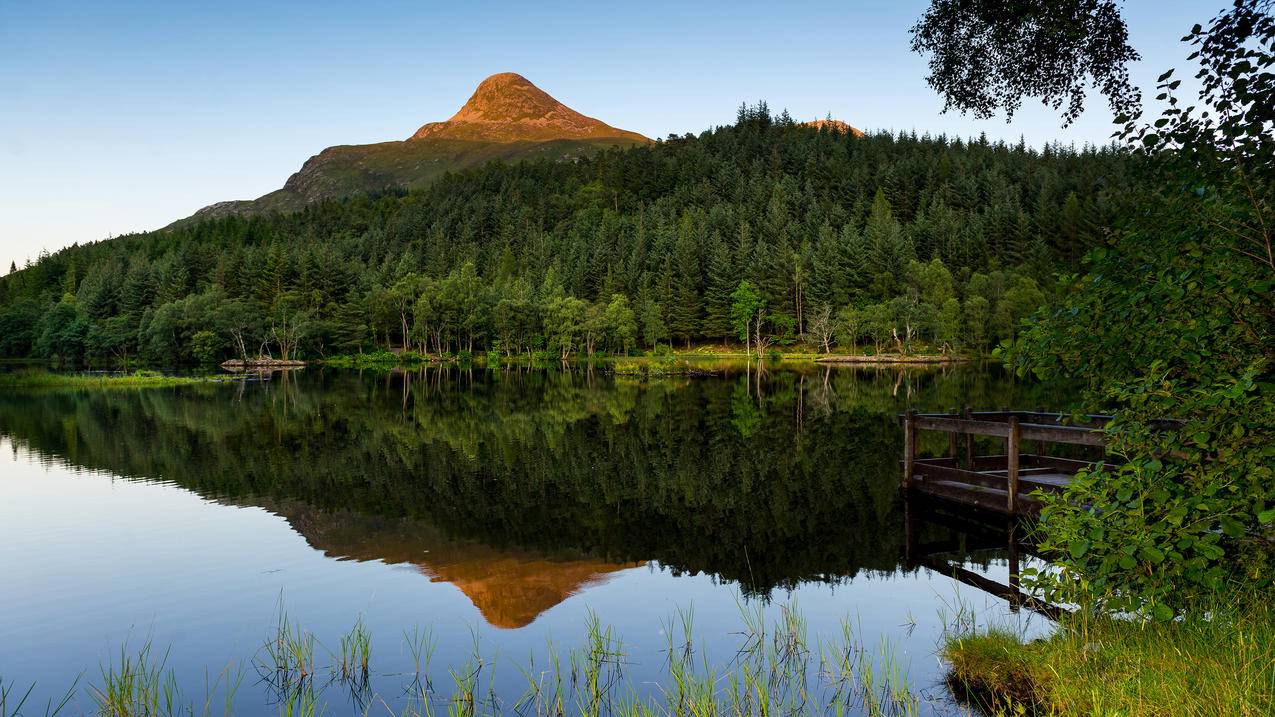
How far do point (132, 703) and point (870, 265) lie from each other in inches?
5107

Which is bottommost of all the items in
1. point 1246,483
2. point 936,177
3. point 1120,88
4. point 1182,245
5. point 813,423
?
point 813,423

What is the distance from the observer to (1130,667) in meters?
7.21

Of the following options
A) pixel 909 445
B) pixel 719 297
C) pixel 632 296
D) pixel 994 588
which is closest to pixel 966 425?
pixel 909 445

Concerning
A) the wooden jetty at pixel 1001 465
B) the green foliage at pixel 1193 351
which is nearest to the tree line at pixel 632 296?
the wooden jetty at pixel 1001 465

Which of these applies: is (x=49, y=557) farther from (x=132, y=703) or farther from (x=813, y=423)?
(x=813, y=423)

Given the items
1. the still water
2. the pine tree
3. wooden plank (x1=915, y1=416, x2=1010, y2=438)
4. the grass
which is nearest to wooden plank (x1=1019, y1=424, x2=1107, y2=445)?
wooden plank (x1=915, y1=416, x2=1010, y2=438)

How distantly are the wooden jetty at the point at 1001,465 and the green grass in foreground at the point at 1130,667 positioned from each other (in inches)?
285

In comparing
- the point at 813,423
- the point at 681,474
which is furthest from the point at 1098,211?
the point at 681,474

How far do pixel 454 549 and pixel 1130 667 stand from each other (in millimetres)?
12685

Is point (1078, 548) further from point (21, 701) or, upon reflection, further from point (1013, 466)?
point (21, 701)

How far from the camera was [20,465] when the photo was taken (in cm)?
2830

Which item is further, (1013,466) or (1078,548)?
(1013,466)

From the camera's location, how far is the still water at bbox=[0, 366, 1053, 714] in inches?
423

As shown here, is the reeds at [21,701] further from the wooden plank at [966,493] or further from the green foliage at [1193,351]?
the wooden plank at [966,493]
